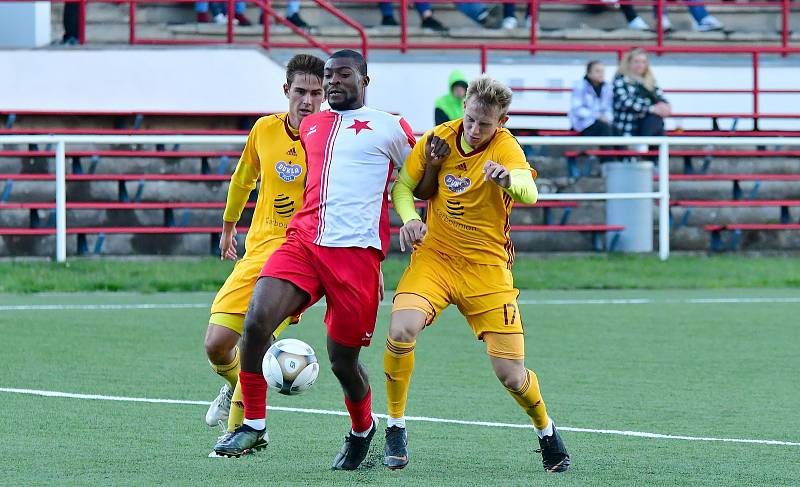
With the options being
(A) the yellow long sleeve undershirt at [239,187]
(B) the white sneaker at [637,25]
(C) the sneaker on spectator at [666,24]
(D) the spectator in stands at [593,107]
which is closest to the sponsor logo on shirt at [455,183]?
(A) the yellow long sleeve undershirt at [239,187]

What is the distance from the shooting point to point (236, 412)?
6.97m

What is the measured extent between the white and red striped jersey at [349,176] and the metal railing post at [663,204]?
413 inches

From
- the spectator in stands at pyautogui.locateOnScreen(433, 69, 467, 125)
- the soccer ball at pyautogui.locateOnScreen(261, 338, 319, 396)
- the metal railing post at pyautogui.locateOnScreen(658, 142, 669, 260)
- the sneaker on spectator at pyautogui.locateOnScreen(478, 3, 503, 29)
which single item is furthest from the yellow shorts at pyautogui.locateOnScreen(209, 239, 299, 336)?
the sneaker on spectator at pyautogui.locateOnScreen(478, 3, 503, 29)

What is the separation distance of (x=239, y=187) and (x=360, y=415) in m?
1.48

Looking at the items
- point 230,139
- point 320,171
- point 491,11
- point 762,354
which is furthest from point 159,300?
point 491,11

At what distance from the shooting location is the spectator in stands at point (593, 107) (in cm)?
1783

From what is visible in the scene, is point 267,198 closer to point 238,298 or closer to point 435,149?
point 238,298

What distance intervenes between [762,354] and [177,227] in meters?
7.91

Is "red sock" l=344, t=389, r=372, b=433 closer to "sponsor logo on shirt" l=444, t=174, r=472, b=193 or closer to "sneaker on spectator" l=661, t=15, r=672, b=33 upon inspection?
"sponsor logo on shirt" l=444, t=174, r=472, b=193

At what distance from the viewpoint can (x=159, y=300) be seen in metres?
14.1

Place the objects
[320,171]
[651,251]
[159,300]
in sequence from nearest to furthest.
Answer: [320,171] < [159,300] < [651,251]

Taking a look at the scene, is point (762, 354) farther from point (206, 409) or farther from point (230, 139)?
point (230, 139)

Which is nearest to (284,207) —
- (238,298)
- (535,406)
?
(238,298)

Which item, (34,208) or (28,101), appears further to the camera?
(28,101)
